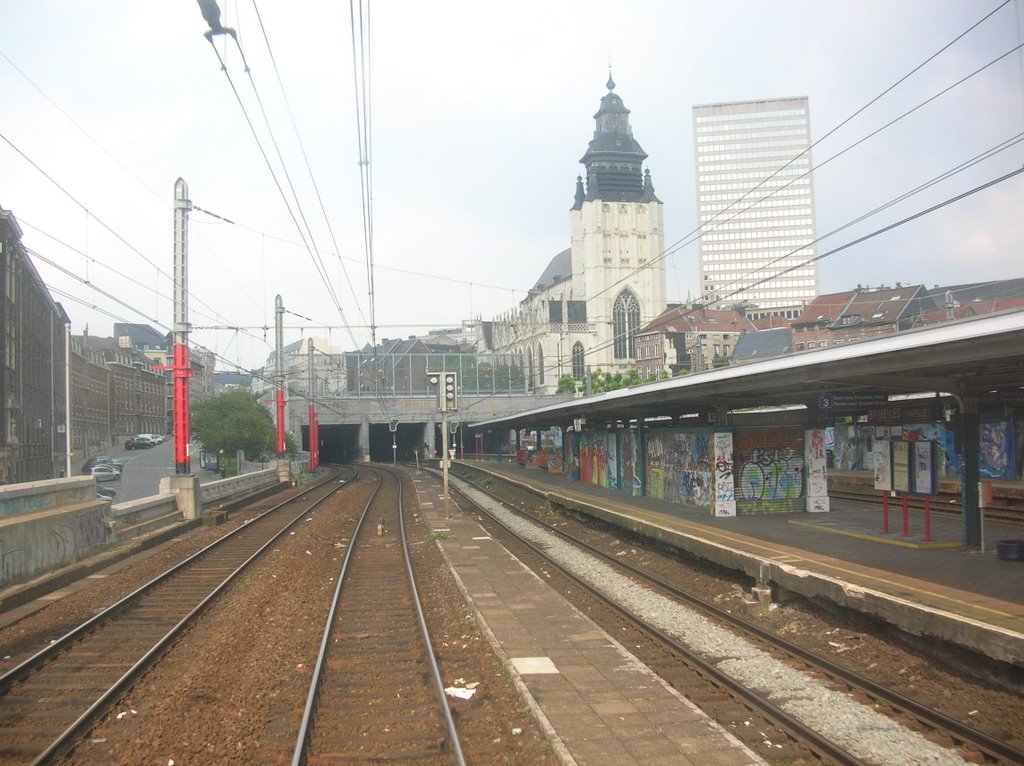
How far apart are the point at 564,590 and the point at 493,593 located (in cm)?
127

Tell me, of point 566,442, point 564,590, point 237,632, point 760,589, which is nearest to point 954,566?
point 760,589

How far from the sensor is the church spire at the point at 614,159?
4257 inches

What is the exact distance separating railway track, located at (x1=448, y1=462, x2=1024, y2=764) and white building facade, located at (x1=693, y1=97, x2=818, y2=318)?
14425 cm

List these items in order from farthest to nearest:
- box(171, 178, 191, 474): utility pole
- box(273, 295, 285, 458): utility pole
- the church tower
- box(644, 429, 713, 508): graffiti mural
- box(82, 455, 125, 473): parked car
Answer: the church tower
box(82, 455, 125, 473): parked car
box(273, 295, 285, 458): utility pole
box(171, 178, 191, 474): utility pole
box(644, 429, 713, 508): graffiti mural

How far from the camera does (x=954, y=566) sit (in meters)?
10.4

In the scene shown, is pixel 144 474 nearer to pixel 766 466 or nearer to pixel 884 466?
pixel 766 466

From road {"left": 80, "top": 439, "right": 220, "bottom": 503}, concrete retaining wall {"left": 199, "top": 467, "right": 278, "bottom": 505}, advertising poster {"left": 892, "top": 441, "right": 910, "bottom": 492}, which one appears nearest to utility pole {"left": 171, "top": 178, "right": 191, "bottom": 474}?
concrete retaining wall {"left": 199, "top": 467, "right": 278, "bottom": 505}

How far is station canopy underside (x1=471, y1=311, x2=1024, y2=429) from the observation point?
26.8 ft

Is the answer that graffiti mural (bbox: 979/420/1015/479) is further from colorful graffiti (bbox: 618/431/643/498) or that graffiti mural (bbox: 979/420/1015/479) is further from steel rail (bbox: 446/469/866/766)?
steel rail (bbox: 446/469/866/766)

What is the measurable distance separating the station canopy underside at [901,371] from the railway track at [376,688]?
20.4 feet

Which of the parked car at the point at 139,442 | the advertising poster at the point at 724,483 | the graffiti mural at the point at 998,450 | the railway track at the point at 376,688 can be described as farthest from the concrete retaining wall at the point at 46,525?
the parked car at the point at 139,442

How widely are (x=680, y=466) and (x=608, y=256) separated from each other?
Answer: 8817cm

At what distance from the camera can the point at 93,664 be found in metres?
8.27

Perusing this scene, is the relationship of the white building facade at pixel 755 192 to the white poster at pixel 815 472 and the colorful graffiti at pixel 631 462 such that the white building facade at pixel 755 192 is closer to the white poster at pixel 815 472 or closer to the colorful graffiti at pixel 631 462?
the colorful graffiti at pixel 631 462
